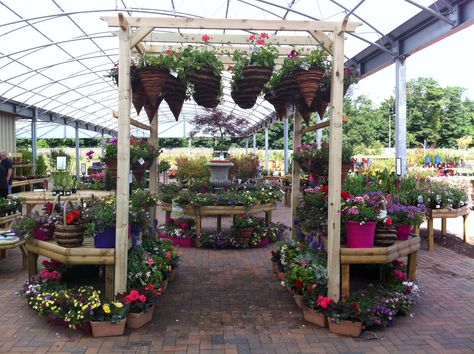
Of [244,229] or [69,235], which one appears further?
[244,229]

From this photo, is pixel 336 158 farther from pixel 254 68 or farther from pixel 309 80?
pixel 254 68

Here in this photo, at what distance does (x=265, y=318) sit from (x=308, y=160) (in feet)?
6.25

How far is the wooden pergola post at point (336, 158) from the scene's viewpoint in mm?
3480

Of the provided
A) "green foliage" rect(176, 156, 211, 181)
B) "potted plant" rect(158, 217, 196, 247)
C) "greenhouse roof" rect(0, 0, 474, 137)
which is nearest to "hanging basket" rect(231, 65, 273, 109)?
"greenhouse roof" rect(0, 0, 474, 137)

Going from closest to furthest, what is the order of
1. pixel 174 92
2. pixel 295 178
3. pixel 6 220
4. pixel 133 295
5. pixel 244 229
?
pixel 133 295 → pixel 174 92 → pixel 295 178 → pixel 6 220 → pixel 244 229

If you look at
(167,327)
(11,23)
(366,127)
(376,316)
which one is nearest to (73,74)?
(11,23)

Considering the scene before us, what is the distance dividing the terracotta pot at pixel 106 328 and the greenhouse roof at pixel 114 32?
8.19ft

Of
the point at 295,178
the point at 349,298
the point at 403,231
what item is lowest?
the point at 349,298

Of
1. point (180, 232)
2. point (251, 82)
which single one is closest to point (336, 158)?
point (251, 82)

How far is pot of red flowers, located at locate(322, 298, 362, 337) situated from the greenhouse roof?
247cm

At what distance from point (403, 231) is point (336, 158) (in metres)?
1.17

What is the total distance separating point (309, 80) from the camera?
3.69 metres

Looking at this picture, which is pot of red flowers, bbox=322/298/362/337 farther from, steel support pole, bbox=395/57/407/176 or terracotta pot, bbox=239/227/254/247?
steel support pole, bbox=395/57/407/176

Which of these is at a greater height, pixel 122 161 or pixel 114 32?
pixel 114 32
